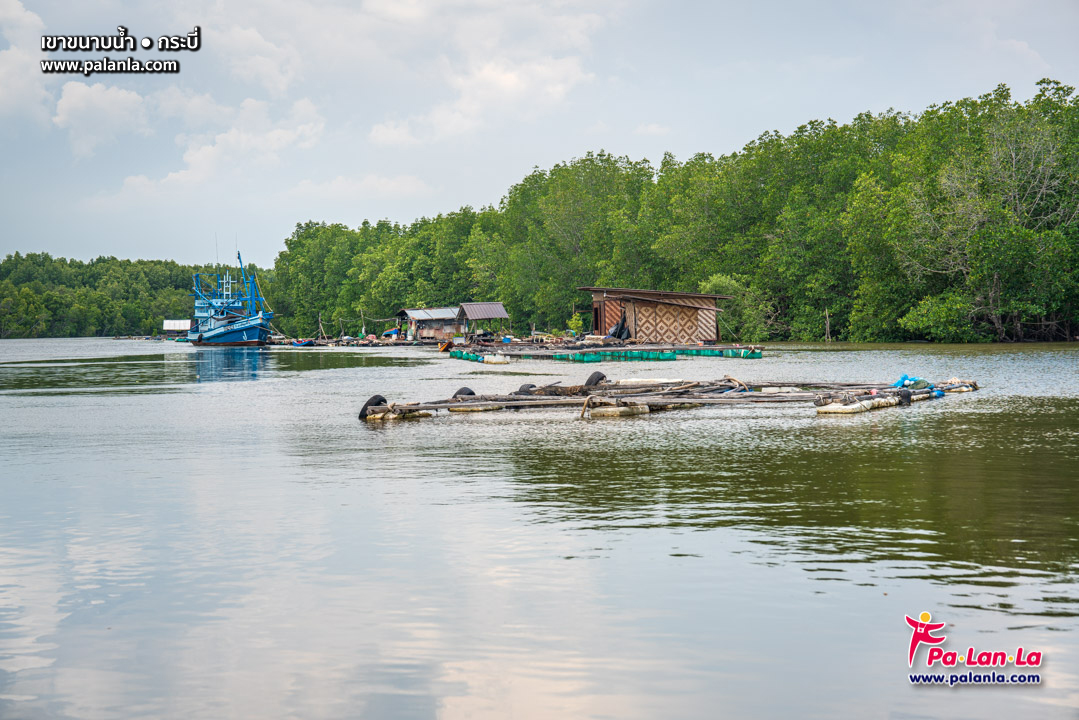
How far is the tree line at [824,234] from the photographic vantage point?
6328cm

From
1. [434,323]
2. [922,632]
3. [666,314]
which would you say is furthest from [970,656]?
[434,323]

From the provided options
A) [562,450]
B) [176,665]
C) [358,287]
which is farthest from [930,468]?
[358,287]

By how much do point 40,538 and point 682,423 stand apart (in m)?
16.2

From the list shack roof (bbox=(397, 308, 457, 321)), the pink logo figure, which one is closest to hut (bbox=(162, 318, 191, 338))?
shack roof (bbox=(397, 308, 457, 321))

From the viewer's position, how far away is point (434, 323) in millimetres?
111438

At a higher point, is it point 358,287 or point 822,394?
point 358,287

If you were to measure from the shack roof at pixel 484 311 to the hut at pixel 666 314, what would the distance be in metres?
33.2

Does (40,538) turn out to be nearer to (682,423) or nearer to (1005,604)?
(1005,604)

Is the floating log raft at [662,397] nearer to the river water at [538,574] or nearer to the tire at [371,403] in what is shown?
the tire at [371,403]

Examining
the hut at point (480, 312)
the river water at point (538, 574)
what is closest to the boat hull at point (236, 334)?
the hut at point (480, 312)

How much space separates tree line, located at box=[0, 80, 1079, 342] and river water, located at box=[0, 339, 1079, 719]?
48851 mm

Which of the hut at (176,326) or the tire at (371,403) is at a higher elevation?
the hut at (176,326)

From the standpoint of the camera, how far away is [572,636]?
777 cm

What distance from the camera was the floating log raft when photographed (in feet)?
86.3
